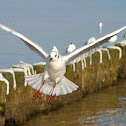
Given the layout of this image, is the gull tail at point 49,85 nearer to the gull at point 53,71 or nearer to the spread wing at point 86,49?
the gull at point 53,71

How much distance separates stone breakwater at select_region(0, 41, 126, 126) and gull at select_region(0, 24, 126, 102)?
66 cm

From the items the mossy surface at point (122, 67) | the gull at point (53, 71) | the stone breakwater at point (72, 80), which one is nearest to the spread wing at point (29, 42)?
the gull at point (53, 71)

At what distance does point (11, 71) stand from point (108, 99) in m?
6.29

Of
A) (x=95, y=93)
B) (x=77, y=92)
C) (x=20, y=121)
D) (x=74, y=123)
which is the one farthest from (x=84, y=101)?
(x=20, y=121)

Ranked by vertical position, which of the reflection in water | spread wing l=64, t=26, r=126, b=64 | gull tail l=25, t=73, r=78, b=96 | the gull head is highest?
spread wing l=64, t=26, r=126, b=64

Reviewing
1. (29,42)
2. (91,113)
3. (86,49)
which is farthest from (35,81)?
(91,113)

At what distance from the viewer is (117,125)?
13.8 m

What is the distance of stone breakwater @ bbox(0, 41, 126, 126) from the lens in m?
11.9

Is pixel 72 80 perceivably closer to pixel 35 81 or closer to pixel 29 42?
pixel 35 81

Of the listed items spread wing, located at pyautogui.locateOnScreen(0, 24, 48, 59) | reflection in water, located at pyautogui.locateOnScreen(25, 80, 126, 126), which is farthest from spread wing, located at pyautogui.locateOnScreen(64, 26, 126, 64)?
reflection in water, located at pyautogui.locateOnScreen(25, 80, 126, 126)

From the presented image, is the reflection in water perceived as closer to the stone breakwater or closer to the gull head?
the stone breakwater

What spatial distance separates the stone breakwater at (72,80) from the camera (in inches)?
470

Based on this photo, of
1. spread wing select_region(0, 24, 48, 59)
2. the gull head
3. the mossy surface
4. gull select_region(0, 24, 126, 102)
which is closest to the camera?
the gull head

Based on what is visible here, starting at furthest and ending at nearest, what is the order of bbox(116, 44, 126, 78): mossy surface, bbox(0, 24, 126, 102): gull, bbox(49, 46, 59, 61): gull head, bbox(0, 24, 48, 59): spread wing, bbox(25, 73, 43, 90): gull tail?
bbox(116, 44, 126, 78): mossy surface, bbox(25, 73, 43, 90): gull tail, bbox(0, 24, 48, 59): spread wing, bbox(0, 24, 126, 102): gull, bbox(49, 46, 59, 61): gull head
